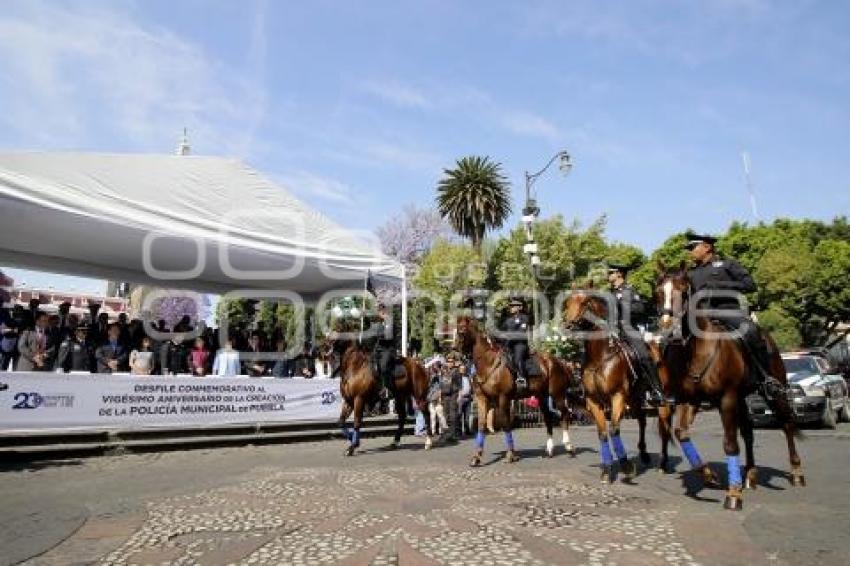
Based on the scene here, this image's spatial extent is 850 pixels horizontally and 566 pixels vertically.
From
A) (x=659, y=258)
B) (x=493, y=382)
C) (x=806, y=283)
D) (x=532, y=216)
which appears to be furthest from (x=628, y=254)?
(x=493, y=382)

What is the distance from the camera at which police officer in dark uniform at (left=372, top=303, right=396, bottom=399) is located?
48.3 ft

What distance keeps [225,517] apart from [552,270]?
41773mm

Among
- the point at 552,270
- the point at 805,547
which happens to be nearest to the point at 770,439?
the point at 805,547

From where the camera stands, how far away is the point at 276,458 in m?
13.3

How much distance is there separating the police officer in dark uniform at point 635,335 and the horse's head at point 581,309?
1.13 ft

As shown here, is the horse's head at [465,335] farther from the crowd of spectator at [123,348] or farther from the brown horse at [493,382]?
the crowd of spectator at [123,348]

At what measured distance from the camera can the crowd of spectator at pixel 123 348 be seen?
549 inches

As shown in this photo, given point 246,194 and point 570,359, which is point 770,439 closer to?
point 570,359

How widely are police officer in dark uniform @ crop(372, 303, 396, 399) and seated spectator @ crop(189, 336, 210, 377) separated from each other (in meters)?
5.03

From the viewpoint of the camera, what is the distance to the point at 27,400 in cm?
1249

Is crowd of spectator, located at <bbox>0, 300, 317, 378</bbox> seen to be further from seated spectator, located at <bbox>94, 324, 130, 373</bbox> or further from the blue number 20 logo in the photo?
the blue number 20 logo

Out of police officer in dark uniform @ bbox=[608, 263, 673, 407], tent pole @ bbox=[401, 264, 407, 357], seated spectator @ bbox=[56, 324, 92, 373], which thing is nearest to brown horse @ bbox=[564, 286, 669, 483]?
police officer in dark uniform @ bbox=[608, 263, 673, 407]

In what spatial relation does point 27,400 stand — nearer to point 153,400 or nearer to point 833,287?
point 153,400

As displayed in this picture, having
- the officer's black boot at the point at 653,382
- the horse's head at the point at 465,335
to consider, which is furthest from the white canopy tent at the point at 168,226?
the officer's black boot at the point at 653,382
